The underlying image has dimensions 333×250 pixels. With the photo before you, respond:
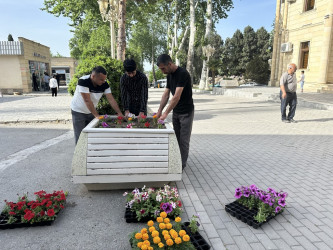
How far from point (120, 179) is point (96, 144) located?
22.2 inches

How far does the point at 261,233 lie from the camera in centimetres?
272

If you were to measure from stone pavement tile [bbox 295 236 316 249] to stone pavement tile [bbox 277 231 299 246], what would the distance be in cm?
5

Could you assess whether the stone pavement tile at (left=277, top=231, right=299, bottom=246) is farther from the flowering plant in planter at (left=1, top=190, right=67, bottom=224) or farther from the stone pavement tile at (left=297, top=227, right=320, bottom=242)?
the flowering plant in planter at (left=1, top=190, right=67, bottom=224)

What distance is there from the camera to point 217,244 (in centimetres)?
253

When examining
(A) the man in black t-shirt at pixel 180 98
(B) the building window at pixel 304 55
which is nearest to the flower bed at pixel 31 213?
(A) the man in black t-shirt at pixel 180 98

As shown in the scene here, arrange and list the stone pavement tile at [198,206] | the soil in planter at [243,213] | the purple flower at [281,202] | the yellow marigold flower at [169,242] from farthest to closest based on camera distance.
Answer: the stone pavement tile at [198,206]
the purple flower at [281,202]
the soil in planter at [243,213]
the yellow marigold flower at [169,242]

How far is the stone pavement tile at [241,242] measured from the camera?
2510 millimetres

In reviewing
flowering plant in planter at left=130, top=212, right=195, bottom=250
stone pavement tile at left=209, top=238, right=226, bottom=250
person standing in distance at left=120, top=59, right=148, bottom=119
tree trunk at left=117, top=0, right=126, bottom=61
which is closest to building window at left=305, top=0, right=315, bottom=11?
tree trunk at left=117, top=0, right=126, bottom=61

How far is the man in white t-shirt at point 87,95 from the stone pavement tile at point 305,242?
3242mm

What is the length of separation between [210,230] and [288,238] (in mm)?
803

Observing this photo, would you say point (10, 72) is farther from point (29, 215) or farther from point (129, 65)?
point (29, 215)

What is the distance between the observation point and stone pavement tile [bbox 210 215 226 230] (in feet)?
9.32

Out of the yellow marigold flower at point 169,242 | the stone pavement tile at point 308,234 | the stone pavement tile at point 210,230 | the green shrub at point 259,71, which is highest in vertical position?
the green shrub at point 259,71

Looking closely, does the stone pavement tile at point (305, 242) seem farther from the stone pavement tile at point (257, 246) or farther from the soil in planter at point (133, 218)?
the soil in planter at point (133, 218)
